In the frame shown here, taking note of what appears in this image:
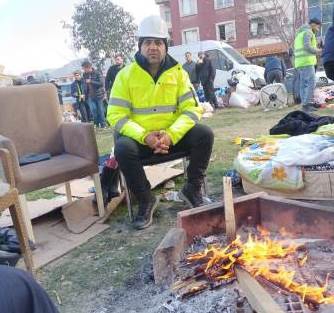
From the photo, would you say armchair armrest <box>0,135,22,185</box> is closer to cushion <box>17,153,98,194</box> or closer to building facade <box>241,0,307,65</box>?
cushion <box>17,153,98,194</box>

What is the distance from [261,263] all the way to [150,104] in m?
1.91

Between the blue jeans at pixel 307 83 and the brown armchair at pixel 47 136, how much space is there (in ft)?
20.8

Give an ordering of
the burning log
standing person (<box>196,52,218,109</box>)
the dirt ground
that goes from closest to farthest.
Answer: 1. the burning log
2. the dirt ground
3. standing person (<box>196,52,218,109</box>)

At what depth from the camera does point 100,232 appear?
3691 mm

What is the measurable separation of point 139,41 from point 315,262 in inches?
91.5

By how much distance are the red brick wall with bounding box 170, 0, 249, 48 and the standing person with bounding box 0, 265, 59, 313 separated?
32312 mm

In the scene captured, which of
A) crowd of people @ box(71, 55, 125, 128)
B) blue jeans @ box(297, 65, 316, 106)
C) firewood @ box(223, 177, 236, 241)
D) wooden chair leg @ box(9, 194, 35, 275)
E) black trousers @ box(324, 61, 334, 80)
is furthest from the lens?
crowd of people @ box(71, 55, 125, 128)

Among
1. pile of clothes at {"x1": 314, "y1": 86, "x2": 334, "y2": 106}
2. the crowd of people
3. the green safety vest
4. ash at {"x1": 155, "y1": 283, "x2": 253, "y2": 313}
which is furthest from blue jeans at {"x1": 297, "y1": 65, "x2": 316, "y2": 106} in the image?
ash at {"x1": 155, "y1": 283, "x2": 253, "y2": 313}

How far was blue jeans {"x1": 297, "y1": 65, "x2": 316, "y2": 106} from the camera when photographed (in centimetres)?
909

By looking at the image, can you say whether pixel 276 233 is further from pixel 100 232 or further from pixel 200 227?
pixel 100 232

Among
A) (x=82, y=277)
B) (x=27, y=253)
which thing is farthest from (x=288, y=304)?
(x=27, y=253)

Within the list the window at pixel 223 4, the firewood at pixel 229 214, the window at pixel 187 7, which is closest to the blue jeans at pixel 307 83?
the firewood at pixel 229 214

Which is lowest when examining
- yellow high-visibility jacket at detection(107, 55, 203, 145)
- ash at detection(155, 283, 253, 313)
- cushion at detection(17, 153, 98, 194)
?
ash at detection(155, 283, 253, 313)

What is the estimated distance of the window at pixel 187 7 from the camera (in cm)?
3322
